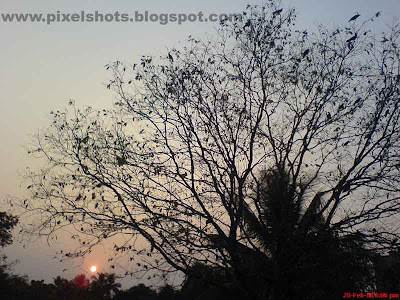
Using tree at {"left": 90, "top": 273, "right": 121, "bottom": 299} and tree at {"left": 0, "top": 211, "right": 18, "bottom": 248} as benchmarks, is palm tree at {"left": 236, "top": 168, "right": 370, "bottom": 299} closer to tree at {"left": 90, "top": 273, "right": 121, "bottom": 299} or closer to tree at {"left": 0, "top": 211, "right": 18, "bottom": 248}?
tree at {"left": 0, "top": 211, "right": 18, "bottom": 248}

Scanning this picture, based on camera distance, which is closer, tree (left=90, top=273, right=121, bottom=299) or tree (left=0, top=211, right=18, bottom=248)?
tree (left=0, top=211, right=18, bottom=248)

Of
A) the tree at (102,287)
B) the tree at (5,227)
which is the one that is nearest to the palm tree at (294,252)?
the tree at (5,227)

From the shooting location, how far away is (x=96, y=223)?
1062cm

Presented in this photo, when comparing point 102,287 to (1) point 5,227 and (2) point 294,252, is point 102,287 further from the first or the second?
(2) point 294,252

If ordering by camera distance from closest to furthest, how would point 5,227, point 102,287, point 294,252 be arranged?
point 294,252, point 5,227, point 102,287

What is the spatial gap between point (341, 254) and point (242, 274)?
2562mm

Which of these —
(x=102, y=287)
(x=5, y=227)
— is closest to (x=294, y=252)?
(x=5, y=227)

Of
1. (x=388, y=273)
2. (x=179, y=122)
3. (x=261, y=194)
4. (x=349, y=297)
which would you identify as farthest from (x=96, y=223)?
(x=388, y=273)

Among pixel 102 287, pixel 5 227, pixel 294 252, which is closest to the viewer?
pixel 294 252

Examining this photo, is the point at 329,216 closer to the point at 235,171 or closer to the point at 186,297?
the point at 235,171

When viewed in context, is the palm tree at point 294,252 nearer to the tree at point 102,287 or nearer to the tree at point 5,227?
the tree at point 5,227

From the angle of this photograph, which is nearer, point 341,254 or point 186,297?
point 341,254

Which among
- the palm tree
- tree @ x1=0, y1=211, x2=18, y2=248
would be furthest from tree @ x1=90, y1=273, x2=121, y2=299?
the palm tree

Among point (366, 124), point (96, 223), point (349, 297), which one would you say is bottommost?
point (349, 297)
